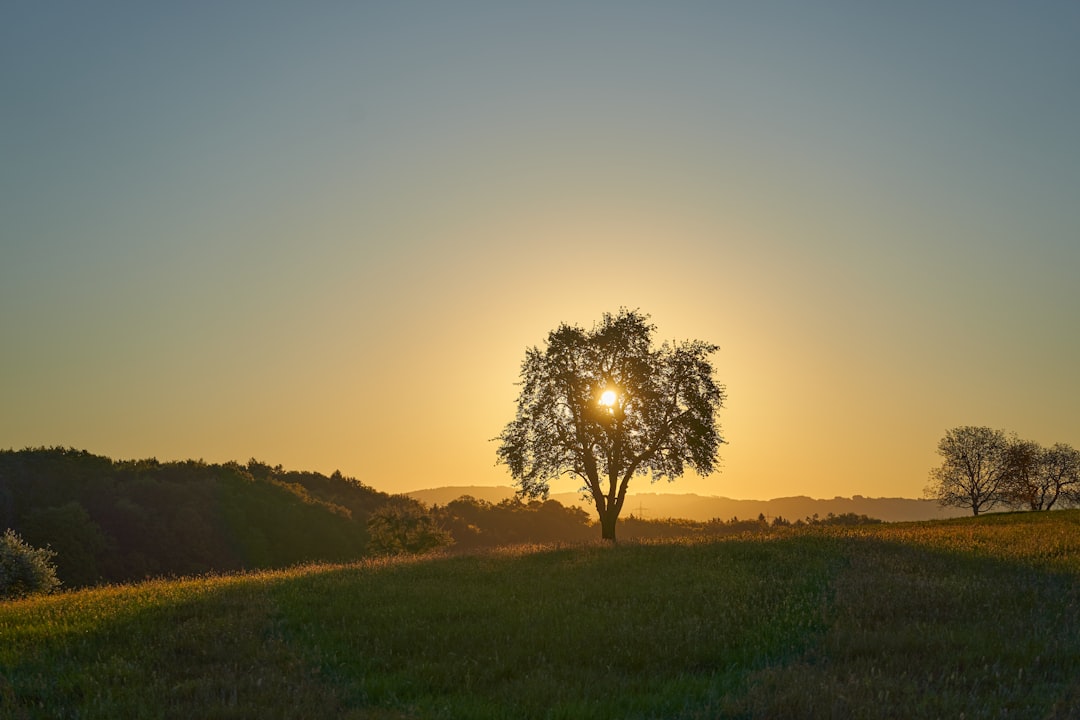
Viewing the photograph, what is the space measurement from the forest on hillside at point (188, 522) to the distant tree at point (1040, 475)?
1895 centimetres

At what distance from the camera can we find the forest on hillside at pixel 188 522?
54031 millimetres

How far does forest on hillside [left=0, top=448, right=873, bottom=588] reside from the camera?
54.0 metres

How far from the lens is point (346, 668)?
1142 cm

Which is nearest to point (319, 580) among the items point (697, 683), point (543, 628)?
point (543, 628)

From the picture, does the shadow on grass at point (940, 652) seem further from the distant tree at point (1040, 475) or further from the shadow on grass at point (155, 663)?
the distant tree at point (1040, 475)

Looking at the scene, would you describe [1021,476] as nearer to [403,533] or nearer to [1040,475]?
[1040,475]

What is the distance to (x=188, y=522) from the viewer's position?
65812 mm

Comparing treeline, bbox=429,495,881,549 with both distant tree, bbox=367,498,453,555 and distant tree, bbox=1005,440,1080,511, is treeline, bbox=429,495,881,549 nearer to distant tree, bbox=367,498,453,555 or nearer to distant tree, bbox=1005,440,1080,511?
distant tree, bbox=367,498,453,555

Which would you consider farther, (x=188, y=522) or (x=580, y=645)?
(x=188, y=522)

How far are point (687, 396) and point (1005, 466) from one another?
47.1 meters

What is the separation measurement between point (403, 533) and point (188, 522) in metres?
23.8

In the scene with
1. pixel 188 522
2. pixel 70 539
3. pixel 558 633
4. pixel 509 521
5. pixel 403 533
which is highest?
pixel 188 522

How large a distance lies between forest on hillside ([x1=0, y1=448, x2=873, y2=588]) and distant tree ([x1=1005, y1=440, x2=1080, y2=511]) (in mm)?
18954

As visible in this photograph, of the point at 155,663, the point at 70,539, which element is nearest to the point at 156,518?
the point at 70,539
